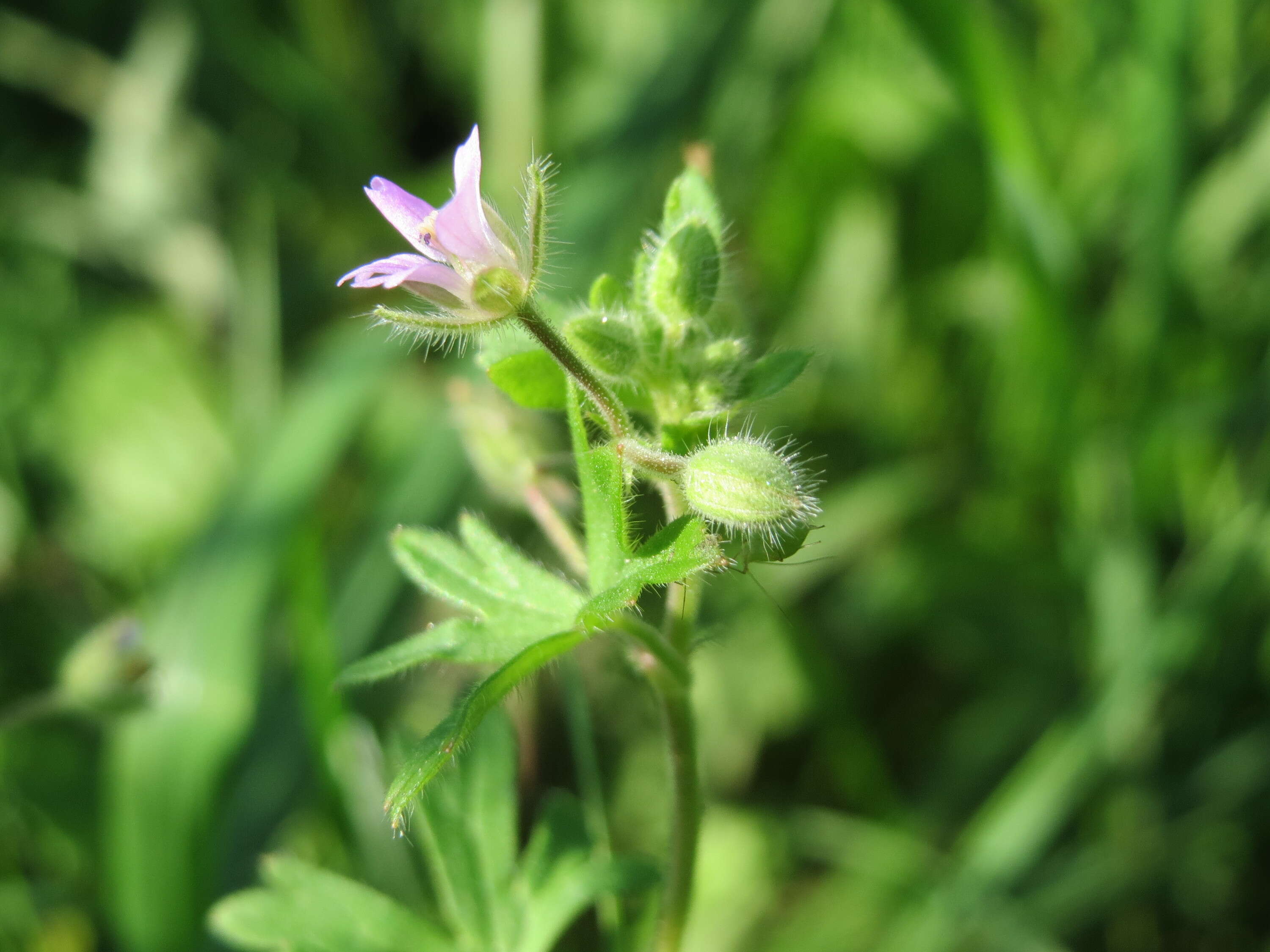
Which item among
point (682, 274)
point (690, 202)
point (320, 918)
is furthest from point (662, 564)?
point (320, 918)

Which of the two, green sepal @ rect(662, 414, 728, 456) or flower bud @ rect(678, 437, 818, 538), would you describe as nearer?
flower bud @ rect(678, 437, 818, 538)

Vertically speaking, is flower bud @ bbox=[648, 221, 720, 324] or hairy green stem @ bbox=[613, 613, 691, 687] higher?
flower bud @ bbox=[648, 221, 720, 324]

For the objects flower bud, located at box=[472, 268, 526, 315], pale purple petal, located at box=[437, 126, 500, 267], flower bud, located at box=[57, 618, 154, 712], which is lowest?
flower bud, located at box=[472, 268, 526, 315]

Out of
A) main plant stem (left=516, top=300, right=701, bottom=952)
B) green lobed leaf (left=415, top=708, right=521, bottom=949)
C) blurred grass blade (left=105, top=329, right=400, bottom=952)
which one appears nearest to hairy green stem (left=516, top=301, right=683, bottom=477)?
main plant stem (left=516, top=300, right=701, bottom=952)

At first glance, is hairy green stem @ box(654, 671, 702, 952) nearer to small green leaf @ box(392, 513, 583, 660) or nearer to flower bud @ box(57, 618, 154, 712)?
small green leaf @ box(392, 513, 583, 660)

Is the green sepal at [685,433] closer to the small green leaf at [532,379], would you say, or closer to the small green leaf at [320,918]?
the small green leaf at [532,379]

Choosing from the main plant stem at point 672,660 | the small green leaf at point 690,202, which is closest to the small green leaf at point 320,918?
the main plant stem at point 672,660

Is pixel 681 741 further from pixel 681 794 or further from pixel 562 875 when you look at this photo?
pixel 562 875
